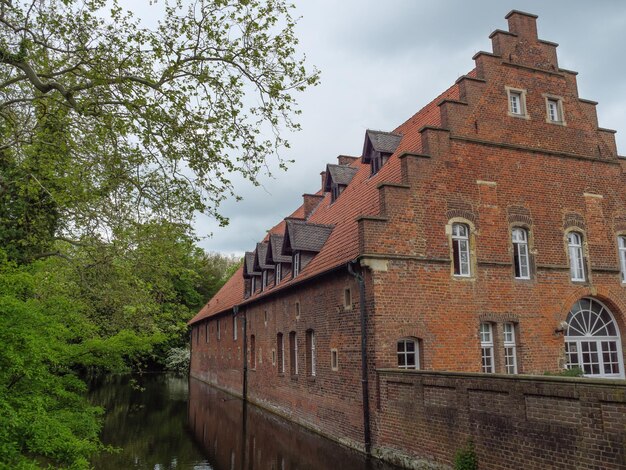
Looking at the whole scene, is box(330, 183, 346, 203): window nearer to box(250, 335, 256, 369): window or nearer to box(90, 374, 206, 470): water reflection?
box(250, 335, 256, 369): window

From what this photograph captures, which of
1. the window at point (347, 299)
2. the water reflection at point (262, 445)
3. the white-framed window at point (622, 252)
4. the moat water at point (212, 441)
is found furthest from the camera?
the white-framed window at point (622, 252)

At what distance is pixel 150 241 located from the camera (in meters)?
9.21

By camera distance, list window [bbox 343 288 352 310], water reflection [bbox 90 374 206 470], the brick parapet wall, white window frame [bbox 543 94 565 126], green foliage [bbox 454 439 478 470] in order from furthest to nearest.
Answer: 1. white window frame [bbox 543 94 565 126]
2. window [bbox 343 288 352 310]
3. water reflection [bbox 90 374 206 470]
4. green foliage [bbox 454 439 478 470]
5. the brick parapet wall

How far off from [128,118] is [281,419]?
13.6m

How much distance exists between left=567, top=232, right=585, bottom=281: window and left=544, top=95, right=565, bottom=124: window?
12.0 feet

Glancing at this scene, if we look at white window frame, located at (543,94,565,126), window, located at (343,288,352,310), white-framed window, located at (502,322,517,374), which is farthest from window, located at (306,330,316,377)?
white window frame, located at (543,94,565,126)

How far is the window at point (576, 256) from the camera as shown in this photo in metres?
16.2

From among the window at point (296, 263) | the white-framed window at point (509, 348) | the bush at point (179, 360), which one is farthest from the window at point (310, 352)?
the bush at point (179, 360)

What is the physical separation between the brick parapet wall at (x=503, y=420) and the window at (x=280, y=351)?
8163 mm

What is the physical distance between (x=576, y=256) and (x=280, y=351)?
1088 centimetres

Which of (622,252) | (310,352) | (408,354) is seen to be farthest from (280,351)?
(622,252)

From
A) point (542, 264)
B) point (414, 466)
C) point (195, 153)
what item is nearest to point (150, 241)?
point (195, 153)

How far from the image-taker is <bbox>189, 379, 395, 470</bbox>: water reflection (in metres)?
12.2

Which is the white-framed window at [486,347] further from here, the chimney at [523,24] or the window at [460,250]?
the chimney at [523,24]
